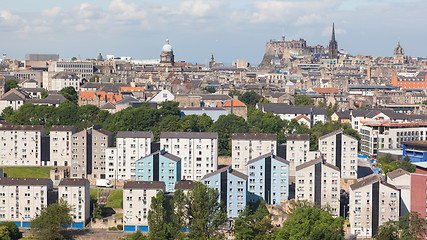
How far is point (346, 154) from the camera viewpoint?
61.4 meters

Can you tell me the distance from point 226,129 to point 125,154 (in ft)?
43.0

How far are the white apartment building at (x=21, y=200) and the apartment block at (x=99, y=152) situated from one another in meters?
9.09

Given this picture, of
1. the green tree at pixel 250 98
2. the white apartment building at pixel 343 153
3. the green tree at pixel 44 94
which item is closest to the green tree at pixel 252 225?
the white apartment building at pixel 343 153

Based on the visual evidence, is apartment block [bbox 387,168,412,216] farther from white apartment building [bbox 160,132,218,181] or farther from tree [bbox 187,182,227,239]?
white apartment building [bbox 160,132,218,181]

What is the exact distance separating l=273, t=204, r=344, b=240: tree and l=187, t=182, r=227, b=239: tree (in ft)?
13.6

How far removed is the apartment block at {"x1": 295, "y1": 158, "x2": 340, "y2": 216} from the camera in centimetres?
5350

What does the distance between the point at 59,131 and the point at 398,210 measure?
28.3 metres

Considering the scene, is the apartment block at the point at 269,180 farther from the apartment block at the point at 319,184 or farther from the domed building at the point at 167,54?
the domed building at the point at 167,54

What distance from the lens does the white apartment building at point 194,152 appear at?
201 ft

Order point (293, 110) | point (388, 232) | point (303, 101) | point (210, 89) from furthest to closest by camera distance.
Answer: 1. point (210, 89)
2. point (303, 101)
3. point (293, 110)
4. point (388, 232)

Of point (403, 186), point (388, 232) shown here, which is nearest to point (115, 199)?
point (403, 186)

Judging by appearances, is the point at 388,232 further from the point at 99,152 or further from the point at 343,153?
the point at 99,152

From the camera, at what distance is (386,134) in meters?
72.9

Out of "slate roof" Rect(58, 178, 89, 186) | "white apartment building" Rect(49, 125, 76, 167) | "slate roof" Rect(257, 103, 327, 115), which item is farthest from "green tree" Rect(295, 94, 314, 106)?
"slate roof" Rect(58, 178, 89, 186)
